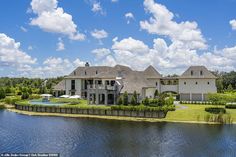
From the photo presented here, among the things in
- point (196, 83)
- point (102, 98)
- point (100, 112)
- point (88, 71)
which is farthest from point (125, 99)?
point (88, 71)

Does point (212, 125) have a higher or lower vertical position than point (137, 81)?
lower

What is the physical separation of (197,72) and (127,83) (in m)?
18.6

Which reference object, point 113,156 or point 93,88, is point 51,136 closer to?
point 113,156

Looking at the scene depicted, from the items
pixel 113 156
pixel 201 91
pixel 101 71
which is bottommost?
pixel 113 156

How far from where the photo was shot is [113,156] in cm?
2778

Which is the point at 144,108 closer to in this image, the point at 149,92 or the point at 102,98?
the point at 102,98

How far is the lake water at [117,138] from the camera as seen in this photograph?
29688 mm

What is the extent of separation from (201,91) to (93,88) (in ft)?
85.8

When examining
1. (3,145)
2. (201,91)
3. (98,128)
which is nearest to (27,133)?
(3,145)

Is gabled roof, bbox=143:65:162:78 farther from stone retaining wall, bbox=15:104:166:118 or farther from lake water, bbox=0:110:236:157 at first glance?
lake water, bbox=0:110:236:157

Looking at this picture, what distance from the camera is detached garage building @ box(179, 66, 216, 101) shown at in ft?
231

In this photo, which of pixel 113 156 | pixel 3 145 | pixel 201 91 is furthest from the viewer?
pixel 201 91

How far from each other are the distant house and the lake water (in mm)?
14931

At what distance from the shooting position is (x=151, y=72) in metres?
77.1
